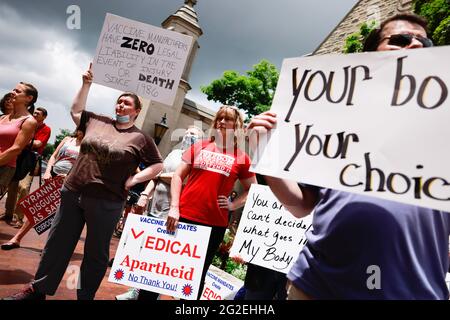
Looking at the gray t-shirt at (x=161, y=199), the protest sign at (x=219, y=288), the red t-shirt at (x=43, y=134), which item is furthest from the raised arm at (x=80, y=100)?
the red t-shirt at (x=43, y=134)

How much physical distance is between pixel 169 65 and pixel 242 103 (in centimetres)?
2738

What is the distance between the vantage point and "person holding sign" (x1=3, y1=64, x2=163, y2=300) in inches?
94.1

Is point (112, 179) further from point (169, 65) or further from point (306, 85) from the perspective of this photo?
point (306, 85)

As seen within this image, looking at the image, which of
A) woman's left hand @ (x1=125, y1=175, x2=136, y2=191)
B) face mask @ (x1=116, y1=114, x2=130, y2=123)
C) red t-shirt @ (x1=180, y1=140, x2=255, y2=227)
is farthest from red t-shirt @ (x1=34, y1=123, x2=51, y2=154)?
red t-shirt @ (x1=180, y1=140, x2=255, y2=227)

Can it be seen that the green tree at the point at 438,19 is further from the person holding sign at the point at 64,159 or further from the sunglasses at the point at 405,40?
the person holding sign at the point at 64,159

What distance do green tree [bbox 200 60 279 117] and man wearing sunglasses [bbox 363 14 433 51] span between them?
28169mm

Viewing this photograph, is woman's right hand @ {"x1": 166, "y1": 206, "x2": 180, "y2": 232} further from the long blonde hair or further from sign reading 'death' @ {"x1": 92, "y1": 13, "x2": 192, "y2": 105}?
sign reading 'death' @ {"x1": 92, "y1": 13, "x2": 192, "y2": 105}

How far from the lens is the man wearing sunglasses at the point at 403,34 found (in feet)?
4.02

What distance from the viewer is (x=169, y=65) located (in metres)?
2.72

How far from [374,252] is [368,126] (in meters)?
0.41

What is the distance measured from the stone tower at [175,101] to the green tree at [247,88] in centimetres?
1362

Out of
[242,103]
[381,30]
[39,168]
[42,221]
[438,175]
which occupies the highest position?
[242,103]
